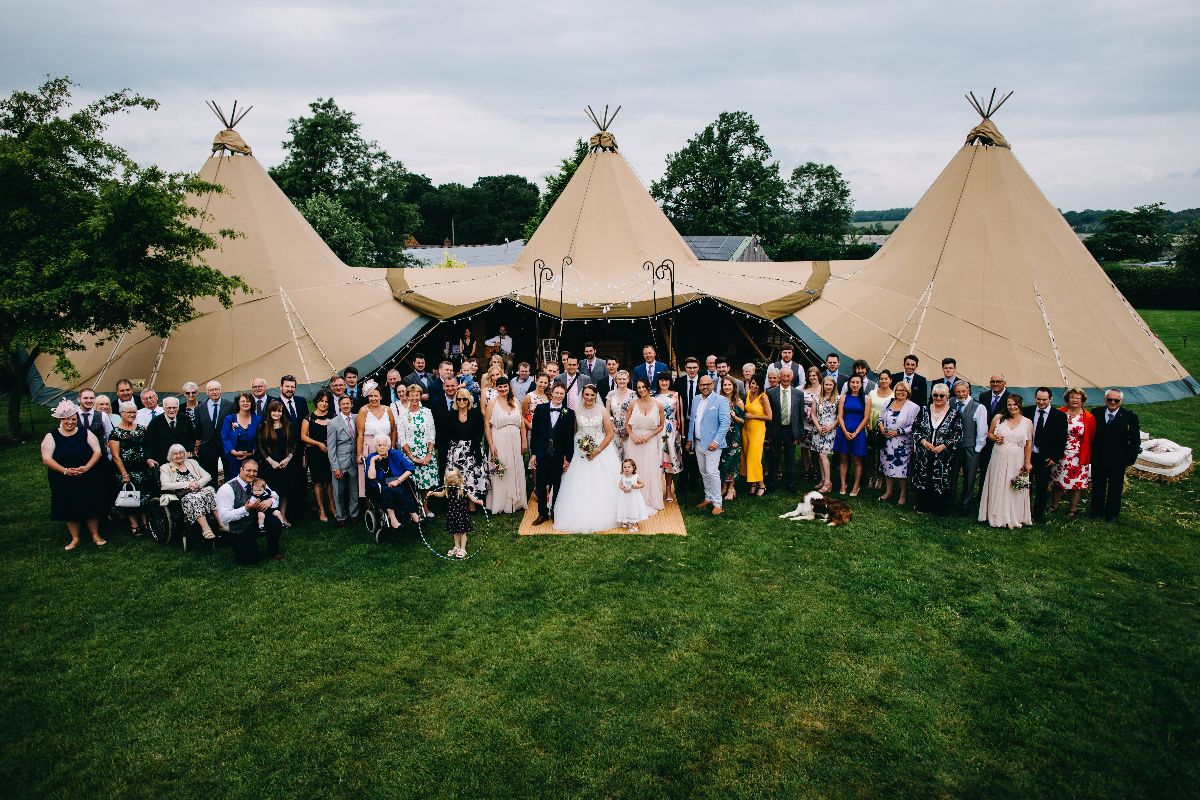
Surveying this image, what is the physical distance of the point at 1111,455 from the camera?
627cm

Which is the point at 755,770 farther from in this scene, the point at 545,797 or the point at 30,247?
the point at 30,247

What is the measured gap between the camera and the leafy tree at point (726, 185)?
37.2 meters

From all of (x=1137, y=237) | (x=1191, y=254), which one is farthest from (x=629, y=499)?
(x=1137, y=237)

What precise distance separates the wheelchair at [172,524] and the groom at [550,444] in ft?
9.47

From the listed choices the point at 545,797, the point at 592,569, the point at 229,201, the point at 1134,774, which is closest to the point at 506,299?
the point at 229,201

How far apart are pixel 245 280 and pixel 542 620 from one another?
906cm

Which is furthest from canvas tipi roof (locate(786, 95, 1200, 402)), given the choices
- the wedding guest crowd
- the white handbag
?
the white handbag

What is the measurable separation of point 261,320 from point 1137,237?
45510 millimetres

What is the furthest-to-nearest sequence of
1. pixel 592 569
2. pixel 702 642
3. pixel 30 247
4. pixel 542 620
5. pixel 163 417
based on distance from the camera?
pixel 30 247 < pixel 163 417 < pixel 592 569 < pixel 542 620 < pixel 702 642

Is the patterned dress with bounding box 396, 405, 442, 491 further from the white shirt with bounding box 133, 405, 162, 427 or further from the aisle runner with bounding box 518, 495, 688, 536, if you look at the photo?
the white shirt with bounding box 133, 405, 162, 427

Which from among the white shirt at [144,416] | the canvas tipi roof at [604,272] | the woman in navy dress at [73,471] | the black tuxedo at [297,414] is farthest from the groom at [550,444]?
the canvas tipi roof at [604,272]

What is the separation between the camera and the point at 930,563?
18.4 ft

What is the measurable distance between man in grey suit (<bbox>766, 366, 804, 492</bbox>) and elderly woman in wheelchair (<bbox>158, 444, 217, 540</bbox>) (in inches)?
220

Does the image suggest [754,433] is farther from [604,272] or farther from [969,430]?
[604,272]
